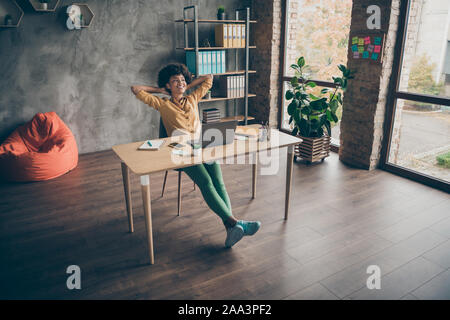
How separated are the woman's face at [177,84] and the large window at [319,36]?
2380mm

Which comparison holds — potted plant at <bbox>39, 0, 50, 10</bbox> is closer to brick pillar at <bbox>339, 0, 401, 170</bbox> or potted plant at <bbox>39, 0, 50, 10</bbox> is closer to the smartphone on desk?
the smartphone on desk

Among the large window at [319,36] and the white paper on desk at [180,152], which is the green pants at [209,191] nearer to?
the white paper on desk at [180,152]

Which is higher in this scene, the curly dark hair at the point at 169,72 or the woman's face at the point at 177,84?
the curly dark hair at the point at 169,72

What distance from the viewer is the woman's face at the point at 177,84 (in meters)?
3.20

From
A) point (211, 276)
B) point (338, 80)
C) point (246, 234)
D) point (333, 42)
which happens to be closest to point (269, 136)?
point (246, 234)

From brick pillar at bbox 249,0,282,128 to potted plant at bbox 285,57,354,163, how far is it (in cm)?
112

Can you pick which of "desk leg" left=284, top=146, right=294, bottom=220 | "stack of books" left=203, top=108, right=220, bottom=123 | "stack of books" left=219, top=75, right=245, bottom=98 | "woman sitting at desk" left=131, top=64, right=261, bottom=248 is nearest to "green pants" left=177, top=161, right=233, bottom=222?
"woman sitting at desk" left=131, top=64, right=261, bottom=248

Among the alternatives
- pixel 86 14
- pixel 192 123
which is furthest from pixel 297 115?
pixel 86 14

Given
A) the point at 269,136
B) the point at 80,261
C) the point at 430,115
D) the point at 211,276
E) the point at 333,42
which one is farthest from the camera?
the point at 333,42

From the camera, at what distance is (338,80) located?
4.43m

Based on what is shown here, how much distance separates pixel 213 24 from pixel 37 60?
8.48ft

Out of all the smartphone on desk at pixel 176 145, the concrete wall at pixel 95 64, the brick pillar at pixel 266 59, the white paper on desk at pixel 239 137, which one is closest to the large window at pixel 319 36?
the brick pillar at pixel 266 59

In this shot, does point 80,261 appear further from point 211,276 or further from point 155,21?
point 155,21
